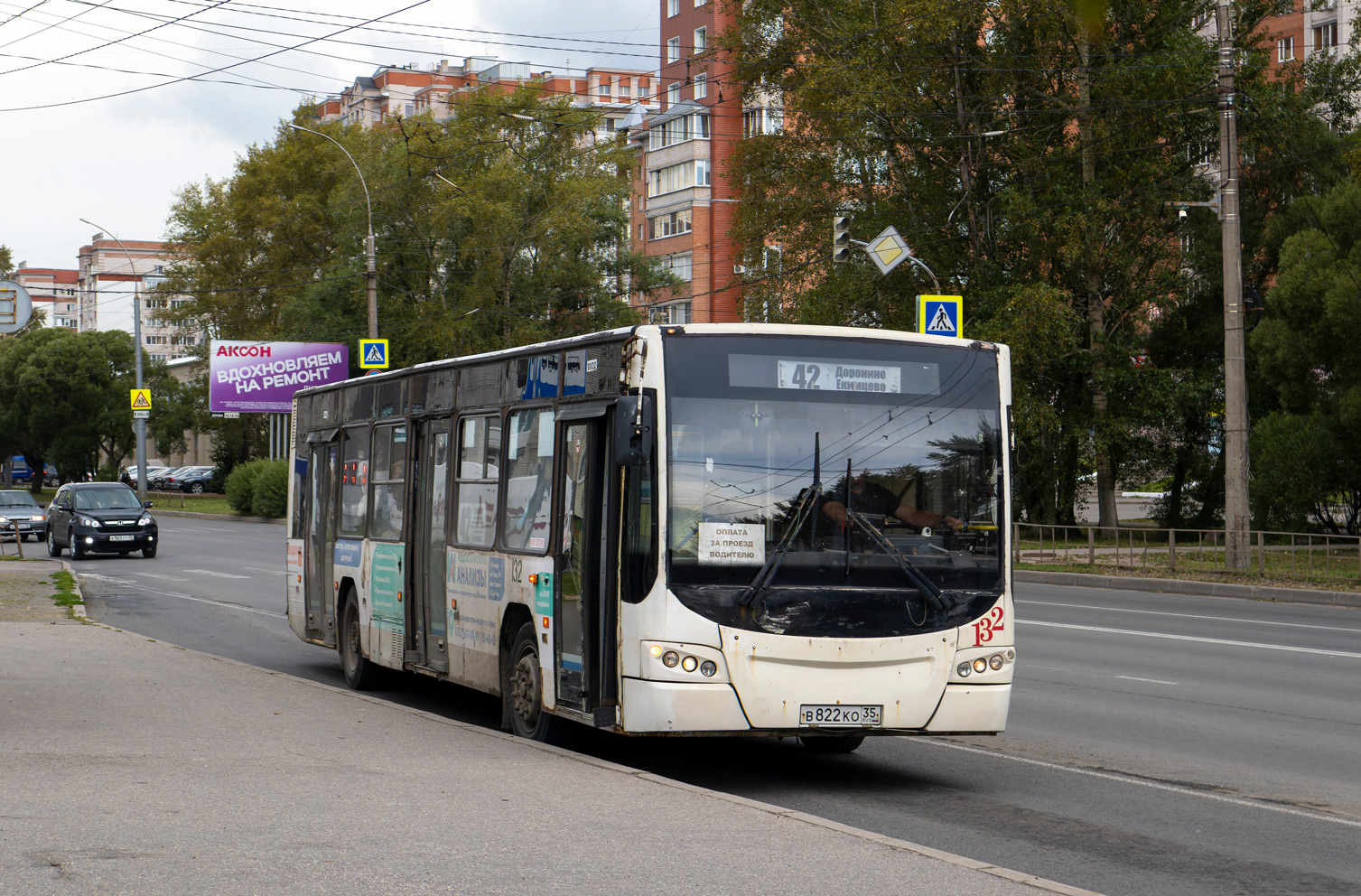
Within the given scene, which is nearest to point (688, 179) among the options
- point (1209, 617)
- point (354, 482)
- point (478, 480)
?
point (1209, 617)

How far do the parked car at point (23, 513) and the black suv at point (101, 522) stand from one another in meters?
5.81

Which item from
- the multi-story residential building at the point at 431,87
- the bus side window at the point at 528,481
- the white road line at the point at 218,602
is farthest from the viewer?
the multi-story residential building at the point at 431,87

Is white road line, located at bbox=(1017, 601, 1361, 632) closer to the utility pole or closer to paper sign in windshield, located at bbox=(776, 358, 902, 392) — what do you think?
the utility pole

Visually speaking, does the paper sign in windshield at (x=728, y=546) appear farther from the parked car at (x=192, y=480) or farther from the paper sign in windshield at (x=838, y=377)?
the parked car at (x=192, y=480)

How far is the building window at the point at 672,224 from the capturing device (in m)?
78.7

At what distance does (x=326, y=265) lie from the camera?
240ft

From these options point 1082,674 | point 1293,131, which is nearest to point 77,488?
point 1082,674

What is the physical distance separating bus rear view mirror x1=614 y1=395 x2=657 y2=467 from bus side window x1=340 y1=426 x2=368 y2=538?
18.0 feet

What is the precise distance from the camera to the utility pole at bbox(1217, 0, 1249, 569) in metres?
25.2

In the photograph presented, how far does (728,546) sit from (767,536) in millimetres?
226

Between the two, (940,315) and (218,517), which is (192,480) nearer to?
(218,517)

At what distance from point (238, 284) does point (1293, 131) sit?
54561mm

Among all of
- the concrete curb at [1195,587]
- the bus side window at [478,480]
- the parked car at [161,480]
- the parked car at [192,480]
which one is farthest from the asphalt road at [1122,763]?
the parked car at [161,480]

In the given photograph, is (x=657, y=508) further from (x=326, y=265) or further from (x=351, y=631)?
(x=326, y=265)
